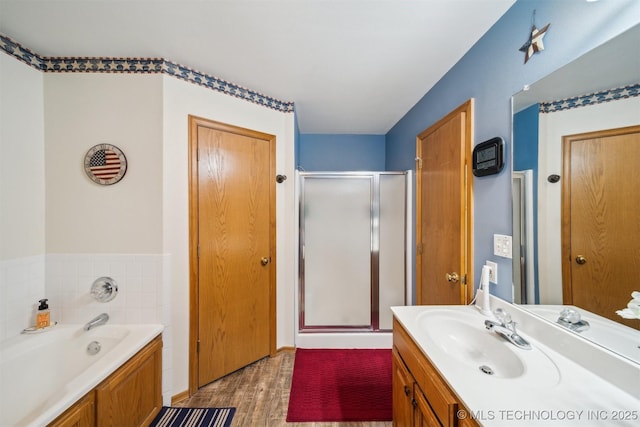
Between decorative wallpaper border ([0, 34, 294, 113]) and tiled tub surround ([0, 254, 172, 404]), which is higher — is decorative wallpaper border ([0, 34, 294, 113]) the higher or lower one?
the higher one

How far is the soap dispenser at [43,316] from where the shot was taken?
1416 mm

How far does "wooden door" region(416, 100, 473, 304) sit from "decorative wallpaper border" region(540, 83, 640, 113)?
0.44 m

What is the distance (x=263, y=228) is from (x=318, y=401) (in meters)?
1.38

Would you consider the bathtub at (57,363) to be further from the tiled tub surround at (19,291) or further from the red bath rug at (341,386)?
the red bath rug at (341,386)

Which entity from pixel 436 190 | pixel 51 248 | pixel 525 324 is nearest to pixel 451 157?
pixel 436 190

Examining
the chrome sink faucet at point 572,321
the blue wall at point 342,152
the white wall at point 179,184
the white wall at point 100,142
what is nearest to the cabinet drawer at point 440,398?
the chrome sink faucet at point 572,321

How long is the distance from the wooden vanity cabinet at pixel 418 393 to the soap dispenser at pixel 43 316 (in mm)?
2207

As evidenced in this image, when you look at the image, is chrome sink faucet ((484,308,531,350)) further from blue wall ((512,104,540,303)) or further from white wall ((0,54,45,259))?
white wall ((0,54,45,259))

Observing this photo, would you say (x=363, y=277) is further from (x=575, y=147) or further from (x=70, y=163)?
(x=70, y=163)

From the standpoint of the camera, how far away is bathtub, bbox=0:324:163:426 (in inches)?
42.6

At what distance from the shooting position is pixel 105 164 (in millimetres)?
1489

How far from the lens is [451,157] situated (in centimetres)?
151

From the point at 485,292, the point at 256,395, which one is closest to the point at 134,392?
the point at 256,395

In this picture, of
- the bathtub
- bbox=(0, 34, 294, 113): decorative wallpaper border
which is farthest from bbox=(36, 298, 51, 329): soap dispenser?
bbox=(0, 34, 294, 113): decorative wallpaper border
